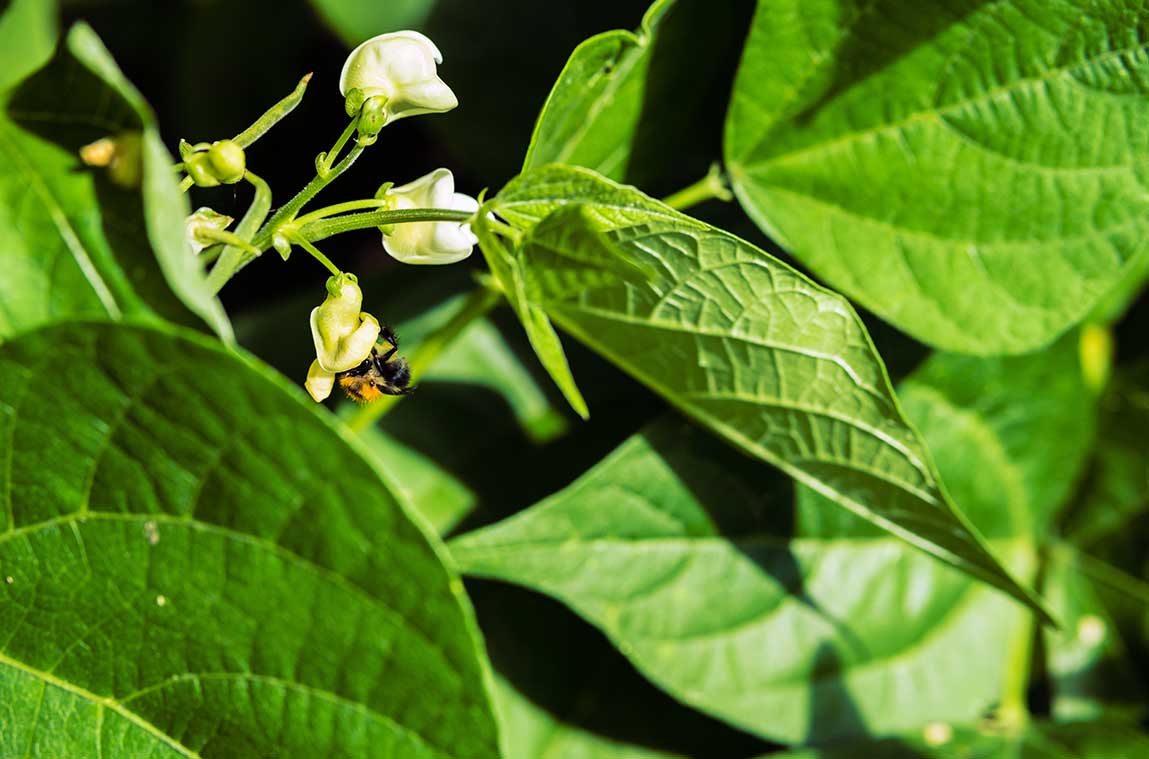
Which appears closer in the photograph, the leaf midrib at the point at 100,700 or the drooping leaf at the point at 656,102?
the leaf midrib at the point at 100,700

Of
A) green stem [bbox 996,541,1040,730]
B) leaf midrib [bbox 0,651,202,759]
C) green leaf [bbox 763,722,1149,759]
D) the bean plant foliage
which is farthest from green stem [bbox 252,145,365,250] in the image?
green stem [bbox 996,541,1040,730]

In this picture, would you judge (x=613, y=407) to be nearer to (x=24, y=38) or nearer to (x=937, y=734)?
(x=937, y=734)

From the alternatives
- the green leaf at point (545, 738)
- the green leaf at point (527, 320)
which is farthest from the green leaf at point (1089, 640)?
the green leaf at point (527, 320)


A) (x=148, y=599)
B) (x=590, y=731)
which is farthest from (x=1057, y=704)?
(x=148, y=599)

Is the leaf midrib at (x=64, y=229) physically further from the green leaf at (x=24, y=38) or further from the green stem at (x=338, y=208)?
the green leaf at (x=24, y=38)

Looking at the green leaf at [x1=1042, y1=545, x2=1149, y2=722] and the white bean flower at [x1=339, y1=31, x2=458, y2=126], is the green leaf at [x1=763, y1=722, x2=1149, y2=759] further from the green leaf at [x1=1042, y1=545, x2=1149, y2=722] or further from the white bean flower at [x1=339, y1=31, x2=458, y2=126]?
the white bean flower at [x1=339, y1=31, x2=458, y2=126]

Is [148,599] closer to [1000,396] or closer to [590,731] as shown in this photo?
[590,731]

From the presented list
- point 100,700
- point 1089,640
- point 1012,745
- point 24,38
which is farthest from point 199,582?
point 1089,640
